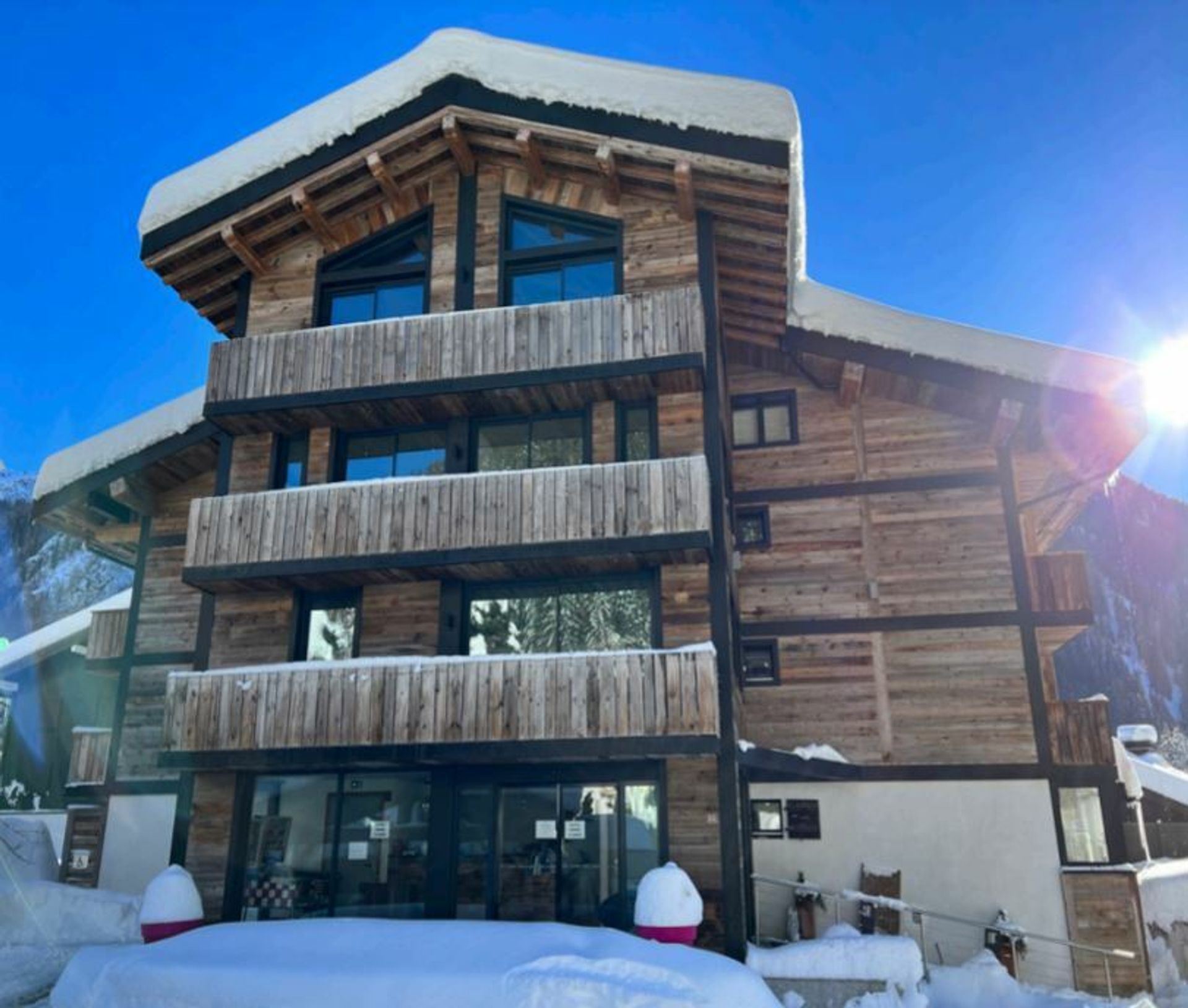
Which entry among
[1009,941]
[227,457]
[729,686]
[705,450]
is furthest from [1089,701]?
[227,457]

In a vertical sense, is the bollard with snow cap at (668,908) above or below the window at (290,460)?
below

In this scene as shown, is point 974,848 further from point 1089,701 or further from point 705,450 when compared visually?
point 705,450

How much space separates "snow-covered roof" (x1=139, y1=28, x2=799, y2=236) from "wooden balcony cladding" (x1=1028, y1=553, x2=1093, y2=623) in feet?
28.9

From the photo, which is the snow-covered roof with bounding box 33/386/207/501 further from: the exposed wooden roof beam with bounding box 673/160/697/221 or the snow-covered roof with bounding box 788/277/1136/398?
the snow-covered roof with bounding box 788/277/1136/398

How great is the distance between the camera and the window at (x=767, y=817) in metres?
18.3

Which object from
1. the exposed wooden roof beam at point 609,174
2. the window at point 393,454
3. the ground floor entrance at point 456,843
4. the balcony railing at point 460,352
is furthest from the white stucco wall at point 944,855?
the exposed wooden roof beam at point 609,174

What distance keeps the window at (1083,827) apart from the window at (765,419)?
8.20m

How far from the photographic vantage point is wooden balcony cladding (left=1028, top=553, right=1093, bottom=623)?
1808 centimetres

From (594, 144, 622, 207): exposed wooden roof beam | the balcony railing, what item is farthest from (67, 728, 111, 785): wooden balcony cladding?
(594, 144, 622, 207): exposed wooden roof beam

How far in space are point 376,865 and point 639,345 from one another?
30.8 feet

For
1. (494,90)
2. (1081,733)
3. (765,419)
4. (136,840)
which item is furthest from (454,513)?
(1081,733)

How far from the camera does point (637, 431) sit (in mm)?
17703

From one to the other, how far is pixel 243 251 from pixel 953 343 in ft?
44.4

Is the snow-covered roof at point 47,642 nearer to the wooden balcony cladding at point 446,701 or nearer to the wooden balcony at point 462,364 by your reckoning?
the wooden balcony at point 462,364
